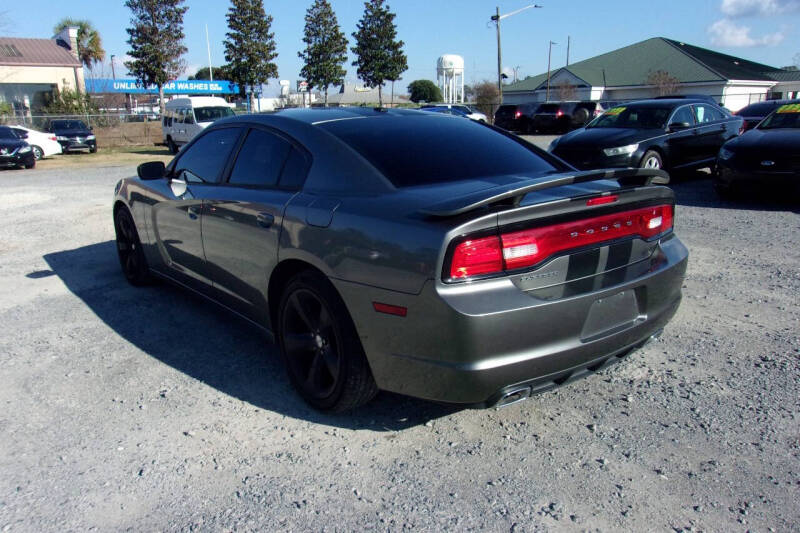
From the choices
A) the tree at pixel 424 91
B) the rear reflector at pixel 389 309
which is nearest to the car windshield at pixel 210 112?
the rear reflector at pixel 389 309

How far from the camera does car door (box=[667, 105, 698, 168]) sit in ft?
35.8

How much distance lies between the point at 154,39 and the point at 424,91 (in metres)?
60.7

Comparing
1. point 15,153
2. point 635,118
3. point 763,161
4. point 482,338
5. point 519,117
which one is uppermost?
point 519,117

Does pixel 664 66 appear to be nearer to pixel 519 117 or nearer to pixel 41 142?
pixel 519 117

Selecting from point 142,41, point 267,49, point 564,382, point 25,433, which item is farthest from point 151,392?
point 267,49

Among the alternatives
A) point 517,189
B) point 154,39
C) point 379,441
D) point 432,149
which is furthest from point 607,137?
point 154,39

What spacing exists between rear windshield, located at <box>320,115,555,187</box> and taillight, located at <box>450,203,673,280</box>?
0.67 meters

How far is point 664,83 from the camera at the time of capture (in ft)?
145

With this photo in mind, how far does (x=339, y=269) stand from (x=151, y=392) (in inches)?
59.6

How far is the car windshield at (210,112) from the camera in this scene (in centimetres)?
2414

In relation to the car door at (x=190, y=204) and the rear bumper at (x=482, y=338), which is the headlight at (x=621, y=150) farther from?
the rear bumper at (x=482, y=338)

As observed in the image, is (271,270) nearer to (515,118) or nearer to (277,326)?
(277,326)


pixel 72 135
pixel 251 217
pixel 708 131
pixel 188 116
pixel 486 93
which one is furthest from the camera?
pixel 486 93

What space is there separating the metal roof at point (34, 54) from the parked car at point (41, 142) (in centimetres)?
2204
